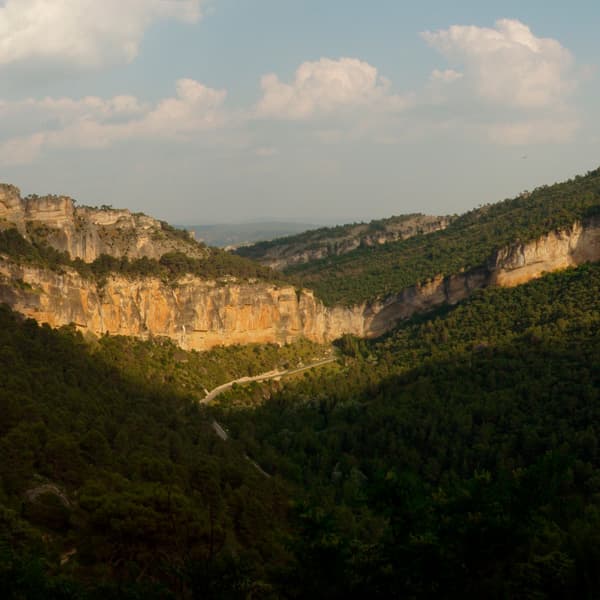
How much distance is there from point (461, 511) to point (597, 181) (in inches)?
3647

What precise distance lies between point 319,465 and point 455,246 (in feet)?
220

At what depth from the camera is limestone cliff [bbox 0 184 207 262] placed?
6681 centimetres

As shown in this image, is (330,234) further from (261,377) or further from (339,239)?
(261,377)

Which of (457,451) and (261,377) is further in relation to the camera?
(261,377)

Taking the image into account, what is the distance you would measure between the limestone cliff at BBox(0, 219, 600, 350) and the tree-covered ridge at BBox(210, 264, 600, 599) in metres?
4.51

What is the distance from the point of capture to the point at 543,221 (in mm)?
89000

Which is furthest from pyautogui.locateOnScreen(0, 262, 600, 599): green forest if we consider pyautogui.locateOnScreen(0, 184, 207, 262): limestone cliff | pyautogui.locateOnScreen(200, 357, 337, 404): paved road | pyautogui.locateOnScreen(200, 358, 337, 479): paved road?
pyautogui.locateOnScreen(0, 184, 207, 262): limestone cliff

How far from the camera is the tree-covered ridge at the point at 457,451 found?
745 inches

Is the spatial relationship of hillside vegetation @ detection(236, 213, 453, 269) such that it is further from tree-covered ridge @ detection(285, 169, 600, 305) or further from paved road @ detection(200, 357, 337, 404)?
paved road @ detection(200, 357, 337, 404)

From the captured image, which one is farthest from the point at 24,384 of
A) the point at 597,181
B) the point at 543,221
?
the point at 597,181

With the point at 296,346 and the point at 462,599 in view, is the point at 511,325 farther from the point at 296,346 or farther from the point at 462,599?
the point at 462,599

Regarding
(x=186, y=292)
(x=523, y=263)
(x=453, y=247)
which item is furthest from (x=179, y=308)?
(x=453, y=247)

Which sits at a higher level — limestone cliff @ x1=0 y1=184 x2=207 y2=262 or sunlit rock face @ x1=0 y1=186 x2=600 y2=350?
limestone cliff @ x1=0 y1=184 x2=207 y2=262

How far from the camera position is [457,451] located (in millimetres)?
45031
